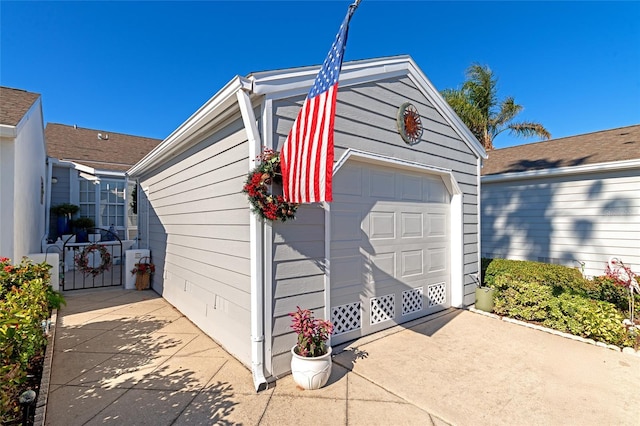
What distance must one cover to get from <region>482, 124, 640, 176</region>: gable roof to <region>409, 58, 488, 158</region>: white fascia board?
3.17 metres

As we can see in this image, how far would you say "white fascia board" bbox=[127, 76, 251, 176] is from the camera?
9.86 ft

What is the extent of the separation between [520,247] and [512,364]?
19.5ft

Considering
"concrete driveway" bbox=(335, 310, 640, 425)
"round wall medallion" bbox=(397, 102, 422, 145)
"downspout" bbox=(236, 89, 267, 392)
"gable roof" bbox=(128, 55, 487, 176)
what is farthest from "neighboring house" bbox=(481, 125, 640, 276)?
"downspout" bbox=(236, 89, 267, 392)

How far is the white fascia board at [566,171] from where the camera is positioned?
21.2 ft

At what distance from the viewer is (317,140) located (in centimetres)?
253

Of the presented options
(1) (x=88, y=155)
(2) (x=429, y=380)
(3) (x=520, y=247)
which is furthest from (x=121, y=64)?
(3) (x=520, y=247)

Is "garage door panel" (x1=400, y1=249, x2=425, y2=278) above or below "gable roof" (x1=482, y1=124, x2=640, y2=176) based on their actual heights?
below

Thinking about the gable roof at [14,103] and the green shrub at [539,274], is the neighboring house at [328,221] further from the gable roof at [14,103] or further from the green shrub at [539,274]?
the gable roof at [14,103]

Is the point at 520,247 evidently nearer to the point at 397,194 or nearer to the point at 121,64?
the point at 397,194

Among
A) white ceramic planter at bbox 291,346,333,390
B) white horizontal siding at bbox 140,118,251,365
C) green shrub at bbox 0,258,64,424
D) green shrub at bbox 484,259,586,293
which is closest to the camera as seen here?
green shrub at bbox 0,258,64,424

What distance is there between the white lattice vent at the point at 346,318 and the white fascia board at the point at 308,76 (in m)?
2.66

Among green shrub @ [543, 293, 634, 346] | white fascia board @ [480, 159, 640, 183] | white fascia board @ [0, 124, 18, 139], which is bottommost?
green shrub @ [543, 293, 634, 346]

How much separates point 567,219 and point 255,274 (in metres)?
8.23

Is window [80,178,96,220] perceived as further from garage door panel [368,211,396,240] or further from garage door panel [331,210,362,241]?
garage door panel [368,211,396,240]
